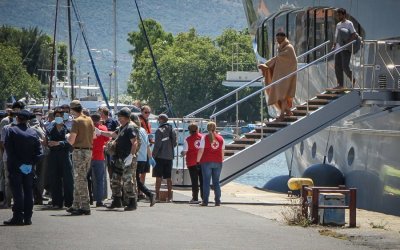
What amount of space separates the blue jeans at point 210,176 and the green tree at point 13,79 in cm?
9502

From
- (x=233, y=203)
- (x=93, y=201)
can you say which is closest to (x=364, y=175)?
(x=233, y=203)

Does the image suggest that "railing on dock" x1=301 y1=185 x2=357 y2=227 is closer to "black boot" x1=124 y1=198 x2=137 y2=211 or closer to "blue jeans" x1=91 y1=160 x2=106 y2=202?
"black boot" x1=124 y1=198 x2=137 y2=211

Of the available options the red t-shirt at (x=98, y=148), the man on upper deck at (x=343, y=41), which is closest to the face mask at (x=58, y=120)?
the red t-shirt at (x=98, y=148)

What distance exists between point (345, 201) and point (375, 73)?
6.86 meters

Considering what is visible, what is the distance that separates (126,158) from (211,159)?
8.42ft

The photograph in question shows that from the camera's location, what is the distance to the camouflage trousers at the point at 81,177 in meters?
22.0

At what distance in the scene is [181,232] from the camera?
19500mm

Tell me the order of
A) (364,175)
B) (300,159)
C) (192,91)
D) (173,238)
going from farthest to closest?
(192,91) < (300,159) < (364,175) < (173,238)

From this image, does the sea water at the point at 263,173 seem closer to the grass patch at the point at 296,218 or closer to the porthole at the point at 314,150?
the porthole at the point at 314,150

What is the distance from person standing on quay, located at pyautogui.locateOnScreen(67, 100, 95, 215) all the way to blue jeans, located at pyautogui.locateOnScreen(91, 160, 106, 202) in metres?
1.65

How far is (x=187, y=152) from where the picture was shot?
86.2ft

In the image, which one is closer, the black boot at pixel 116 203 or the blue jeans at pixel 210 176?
the black boot at pixel 116 203

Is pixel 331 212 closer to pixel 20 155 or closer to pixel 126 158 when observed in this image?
pixel 126 158

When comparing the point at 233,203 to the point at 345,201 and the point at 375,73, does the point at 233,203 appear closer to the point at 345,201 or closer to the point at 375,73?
the point at 375,73
